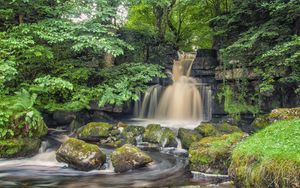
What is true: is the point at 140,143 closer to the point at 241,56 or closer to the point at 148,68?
the point at 148,68

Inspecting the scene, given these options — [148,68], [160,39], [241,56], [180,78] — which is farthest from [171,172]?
[160,39]

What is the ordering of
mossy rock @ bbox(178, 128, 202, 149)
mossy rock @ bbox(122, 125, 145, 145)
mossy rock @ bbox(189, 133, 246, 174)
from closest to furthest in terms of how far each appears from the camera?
mossy rock @ bbox(189, 133, 246, 174) → mossy rock @ bbox(178, 128, 202, 149) → mossy rock @ bbox(122, 125, 145, 145)

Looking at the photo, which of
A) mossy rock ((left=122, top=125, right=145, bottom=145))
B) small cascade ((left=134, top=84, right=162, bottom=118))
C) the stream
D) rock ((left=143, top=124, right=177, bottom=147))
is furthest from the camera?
small cascade ((left=134, top=84, right=162, bottom=118))

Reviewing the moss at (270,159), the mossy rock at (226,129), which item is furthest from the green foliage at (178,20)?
the moss at (270,159)

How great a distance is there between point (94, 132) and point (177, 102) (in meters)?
5.89

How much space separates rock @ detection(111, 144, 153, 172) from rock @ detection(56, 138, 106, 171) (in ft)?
1.53

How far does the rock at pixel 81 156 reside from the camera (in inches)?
337

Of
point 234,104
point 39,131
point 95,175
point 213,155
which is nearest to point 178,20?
point 234,104

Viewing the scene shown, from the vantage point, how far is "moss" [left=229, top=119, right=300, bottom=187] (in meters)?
5.45

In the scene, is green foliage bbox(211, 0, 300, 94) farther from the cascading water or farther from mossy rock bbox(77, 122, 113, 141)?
mossy rock bbox(77, 122, 113, 141)

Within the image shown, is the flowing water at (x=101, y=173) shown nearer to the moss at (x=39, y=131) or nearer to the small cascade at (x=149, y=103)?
the moss at (x=39, y=131)

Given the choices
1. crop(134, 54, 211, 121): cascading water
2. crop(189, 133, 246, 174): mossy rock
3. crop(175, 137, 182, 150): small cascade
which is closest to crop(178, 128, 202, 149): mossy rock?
crop(175, 137, 182, 150): small cascade

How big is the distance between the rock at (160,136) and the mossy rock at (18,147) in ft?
13.7

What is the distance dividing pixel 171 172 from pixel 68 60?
27.1 ft
